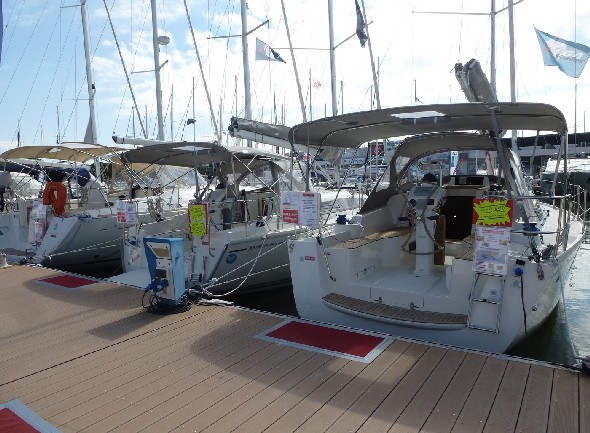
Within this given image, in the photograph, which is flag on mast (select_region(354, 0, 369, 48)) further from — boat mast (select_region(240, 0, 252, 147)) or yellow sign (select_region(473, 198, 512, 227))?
yellow sign (select_region(473, 198, 512, 227))

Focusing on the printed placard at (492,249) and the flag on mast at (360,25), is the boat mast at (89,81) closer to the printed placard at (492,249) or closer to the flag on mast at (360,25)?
the flag on mast at (360,25)

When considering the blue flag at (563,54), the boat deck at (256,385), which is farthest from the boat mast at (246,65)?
the boat deck at (256,385)

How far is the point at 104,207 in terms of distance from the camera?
38.7 ft

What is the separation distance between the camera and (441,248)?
19.0ft

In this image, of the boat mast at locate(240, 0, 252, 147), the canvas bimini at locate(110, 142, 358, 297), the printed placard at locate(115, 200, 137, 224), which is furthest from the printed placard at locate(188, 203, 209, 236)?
the boat mast at locate(240, 0, 252, 147)

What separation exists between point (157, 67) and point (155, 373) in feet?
54.3

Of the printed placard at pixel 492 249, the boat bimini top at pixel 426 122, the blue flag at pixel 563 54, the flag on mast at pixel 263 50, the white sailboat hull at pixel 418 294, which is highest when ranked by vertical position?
the flag on mast at pixel 263 50

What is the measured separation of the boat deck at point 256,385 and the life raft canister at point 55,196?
5703 millimetres

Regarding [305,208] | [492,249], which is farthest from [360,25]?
[492,249]

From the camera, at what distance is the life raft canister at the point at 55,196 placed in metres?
10.5

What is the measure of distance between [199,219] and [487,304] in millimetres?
4388

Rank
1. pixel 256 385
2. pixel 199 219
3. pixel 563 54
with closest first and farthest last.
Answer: pixel 256 385
pixel 199 219
pixel 563 54

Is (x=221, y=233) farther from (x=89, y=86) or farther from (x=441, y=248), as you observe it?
(x=89, y=86)

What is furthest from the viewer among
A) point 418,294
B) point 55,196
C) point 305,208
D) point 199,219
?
point 55,196
